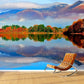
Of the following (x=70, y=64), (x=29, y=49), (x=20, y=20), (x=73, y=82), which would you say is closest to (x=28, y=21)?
(x=20, y=20)

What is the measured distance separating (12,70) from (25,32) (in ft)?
4.84

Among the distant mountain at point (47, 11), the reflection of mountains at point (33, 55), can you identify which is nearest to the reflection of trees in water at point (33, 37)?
the reflection of mountains at point (33, 55)

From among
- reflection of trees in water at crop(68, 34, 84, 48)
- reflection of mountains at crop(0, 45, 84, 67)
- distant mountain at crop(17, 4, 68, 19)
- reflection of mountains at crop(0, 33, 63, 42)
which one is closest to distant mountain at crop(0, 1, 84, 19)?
distant mountain at crop(17, 4, 68, 19)

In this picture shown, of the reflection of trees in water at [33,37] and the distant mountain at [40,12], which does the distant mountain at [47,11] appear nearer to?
the distant mountain at [40,12]

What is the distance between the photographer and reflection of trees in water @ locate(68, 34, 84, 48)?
761 cm

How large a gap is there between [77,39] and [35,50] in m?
1.54

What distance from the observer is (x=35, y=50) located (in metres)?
7.55

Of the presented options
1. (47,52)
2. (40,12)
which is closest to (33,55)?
(47,52)

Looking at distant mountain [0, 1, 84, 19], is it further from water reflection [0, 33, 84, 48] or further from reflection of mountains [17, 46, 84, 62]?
reflection of mountains [17, 46, 84, 62]

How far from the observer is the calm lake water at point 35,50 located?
743 centimetres

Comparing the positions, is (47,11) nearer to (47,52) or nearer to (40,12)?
(40,12)

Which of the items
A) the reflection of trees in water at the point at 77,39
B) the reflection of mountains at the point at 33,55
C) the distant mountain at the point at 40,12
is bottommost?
the reflection of mountains at the point at 33,55

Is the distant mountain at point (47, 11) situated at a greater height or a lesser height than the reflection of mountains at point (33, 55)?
greater

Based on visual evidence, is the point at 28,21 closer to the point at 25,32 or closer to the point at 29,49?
the point at 25,32
